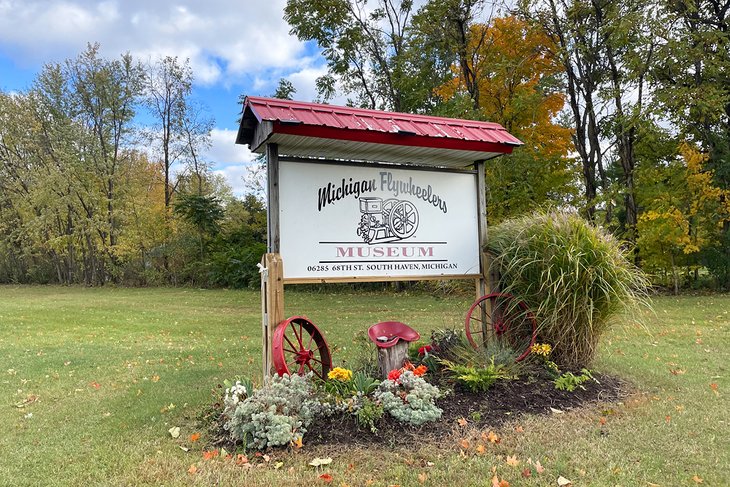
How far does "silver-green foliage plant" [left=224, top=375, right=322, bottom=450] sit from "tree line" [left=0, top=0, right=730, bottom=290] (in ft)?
20.9

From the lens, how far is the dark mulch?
3.33 meters

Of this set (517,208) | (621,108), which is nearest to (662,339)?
(517,208)

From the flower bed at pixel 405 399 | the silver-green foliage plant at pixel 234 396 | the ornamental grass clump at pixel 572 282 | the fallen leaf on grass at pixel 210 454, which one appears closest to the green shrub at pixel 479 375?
the flower bed at pixel 405 399

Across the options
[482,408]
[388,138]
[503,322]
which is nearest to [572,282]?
[503,322]

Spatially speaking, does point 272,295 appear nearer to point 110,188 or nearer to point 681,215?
point 681,215

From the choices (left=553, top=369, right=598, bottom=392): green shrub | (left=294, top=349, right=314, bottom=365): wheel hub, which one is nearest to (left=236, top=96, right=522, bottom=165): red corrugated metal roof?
(left=294, top=349, right=314, bottom=365): wheel hub

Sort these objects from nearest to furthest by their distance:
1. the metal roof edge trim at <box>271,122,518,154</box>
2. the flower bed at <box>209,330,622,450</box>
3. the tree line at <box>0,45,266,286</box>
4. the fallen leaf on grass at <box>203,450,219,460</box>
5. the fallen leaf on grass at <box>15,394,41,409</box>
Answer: the fallen leaf on grass at <box>203,450,219,460</box> → the flower bed at <box>209,330,622,450</box> → the metal roof edge trim at <box>271,122,518,154</box> → the fallen leaf on grass at <box>15,394,41,409</box> → the tree line at <box>0,45,266,286</box>

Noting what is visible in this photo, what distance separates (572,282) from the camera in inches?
171

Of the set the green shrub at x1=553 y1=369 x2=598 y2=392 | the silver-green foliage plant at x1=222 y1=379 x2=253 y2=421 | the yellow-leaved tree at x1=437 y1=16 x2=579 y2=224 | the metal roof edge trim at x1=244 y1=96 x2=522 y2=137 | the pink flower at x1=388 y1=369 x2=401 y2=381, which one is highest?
the yellow-leaved tree at x1=437 y1=16 x2=579 y2=224

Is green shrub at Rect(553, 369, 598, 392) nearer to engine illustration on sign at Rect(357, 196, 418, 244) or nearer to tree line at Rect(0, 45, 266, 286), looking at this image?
engine illustration on sign at Rect(357, 196, 418, 244)

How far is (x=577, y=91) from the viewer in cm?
1589

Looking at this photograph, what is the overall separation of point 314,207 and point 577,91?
47.1 feet

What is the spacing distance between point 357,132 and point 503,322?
7.78 ft

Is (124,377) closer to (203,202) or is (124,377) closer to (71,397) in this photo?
(71,397)
